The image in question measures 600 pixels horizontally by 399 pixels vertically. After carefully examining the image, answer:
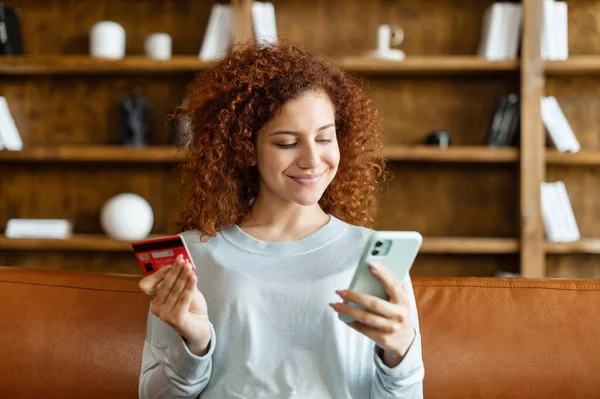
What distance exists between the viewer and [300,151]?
52.9 inches

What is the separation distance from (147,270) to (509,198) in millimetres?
2549

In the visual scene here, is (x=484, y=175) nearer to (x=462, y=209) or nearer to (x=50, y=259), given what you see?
(x=462, y=209)

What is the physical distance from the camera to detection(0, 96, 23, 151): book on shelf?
10.7 feet

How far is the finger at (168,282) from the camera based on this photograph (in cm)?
113

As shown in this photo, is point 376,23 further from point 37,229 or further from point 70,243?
point 37,229

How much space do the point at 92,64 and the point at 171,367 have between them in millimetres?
2232

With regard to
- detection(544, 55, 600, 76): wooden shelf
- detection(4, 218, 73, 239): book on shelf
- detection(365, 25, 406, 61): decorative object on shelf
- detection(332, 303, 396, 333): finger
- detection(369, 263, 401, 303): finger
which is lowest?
detection(4, 218, 73, 239): book on shelf

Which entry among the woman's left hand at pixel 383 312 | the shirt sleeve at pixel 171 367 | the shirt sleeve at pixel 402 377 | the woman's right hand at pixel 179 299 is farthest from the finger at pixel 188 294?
the shirt sleeve at pixel 402 377

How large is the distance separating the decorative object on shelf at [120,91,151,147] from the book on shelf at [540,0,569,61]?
178cm

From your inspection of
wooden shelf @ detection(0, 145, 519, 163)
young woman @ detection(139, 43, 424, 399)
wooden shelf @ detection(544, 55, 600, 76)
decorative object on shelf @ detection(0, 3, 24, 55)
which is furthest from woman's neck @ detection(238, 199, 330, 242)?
decorative object on shelf @ detection(0, 3, 24, 55)

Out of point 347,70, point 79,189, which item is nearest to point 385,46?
point 347,70

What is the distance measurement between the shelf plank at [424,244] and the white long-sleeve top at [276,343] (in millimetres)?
1824

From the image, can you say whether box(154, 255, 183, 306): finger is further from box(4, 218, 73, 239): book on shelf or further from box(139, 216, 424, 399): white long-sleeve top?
box(4, 218, 73, 239): book on shelf

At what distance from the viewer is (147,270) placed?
1187 mm
